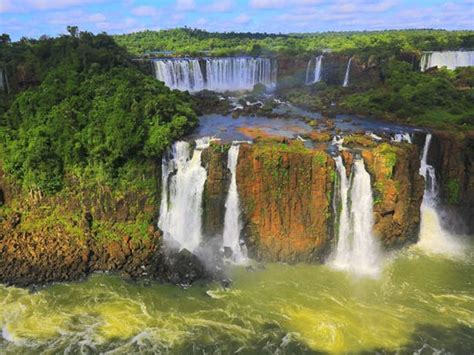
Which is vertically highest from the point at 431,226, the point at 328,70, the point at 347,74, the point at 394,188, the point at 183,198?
the point at 328,70

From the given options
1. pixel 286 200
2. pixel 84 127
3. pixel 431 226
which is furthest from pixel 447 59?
pixel 84 127

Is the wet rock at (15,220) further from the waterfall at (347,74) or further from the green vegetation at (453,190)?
the waterfall at (347,74)

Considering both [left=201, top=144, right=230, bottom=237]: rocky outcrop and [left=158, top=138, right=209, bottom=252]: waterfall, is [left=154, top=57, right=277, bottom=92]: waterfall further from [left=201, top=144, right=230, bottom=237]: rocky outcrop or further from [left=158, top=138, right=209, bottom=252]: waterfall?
[left=201, top=144, right=230, bottom=237]: rocky outcrop

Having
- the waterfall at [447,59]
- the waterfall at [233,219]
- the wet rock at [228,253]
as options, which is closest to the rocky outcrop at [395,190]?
the waterfall at [233,219]

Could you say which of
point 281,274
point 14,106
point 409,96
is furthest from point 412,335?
point 14,106

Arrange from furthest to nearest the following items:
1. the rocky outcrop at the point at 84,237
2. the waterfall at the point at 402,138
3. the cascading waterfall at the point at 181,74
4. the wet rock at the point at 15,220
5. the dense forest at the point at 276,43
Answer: the dense forest at the point at 276,43
the cascading waterfall at the point at 181,74
the waterfall at the point at 402,138
the wet rock at the point at 15,220
the rocky outcrop at the point at 84,237

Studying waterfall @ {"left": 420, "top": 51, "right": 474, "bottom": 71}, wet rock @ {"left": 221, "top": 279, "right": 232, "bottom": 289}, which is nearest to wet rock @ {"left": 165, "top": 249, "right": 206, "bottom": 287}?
wet rock @ {"left": 221, "top": 279, "right": 232, "bottom": 289}

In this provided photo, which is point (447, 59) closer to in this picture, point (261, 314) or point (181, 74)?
point (181, 74)
